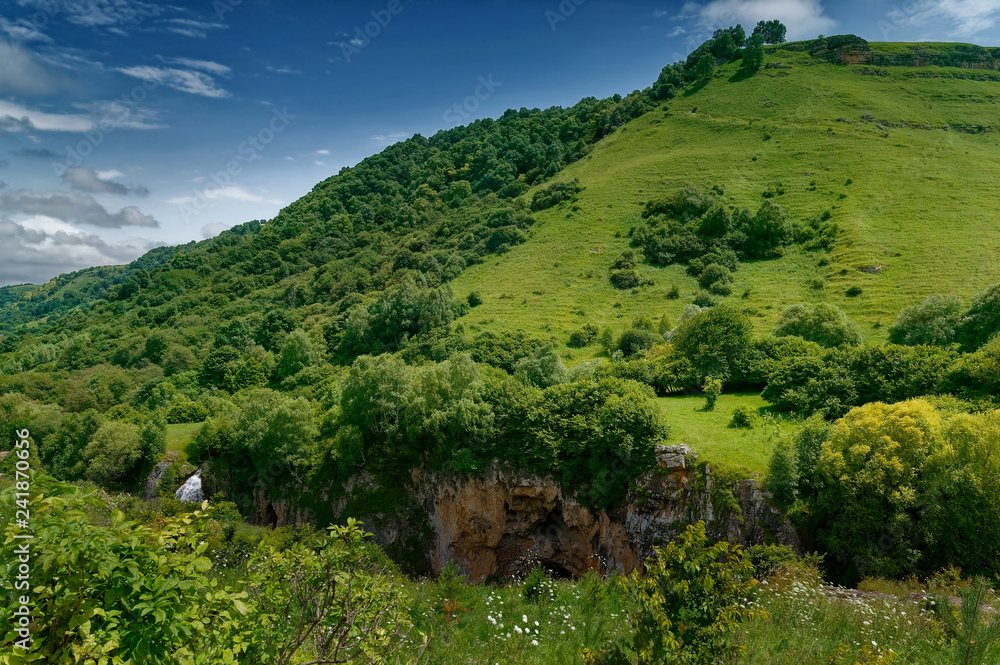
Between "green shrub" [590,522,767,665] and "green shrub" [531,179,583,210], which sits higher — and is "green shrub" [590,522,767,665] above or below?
below

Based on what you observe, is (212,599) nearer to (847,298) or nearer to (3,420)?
(847,298)

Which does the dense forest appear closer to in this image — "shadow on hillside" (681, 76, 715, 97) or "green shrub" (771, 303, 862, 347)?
"green shrub" (771, 303, 862, 347)

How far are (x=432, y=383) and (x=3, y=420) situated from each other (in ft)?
156

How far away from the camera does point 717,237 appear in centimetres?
6362

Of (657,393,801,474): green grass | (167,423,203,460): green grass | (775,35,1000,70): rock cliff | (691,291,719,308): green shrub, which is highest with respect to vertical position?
(775,35,1000,70): rock cliff

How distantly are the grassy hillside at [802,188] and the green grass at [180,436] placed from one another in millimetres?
30443

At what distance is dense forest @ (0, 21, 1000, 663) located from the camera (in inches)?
191

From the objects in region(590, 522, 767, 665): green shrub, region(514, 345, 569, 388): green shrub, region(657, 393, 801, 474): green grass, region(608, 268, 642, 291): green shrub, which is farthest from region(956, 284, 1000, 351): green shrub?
region(590, 522, 767, 665): green shrub

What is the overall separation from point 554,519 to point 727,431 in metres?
10.4

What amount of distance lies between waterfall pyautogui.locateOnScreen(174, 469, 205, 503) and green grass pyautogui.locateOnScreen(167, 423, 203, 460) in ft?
7.11

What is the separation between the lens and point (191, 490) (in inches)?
1314

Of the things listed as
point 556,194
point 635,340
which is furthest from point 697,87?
point 635,340

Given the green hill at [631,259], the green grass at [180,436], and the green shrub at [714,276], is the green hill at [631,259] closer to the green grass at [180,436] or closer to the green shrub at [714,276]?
the green shrub at [714,276]

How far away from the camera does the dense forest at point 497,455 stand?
4844 mm
